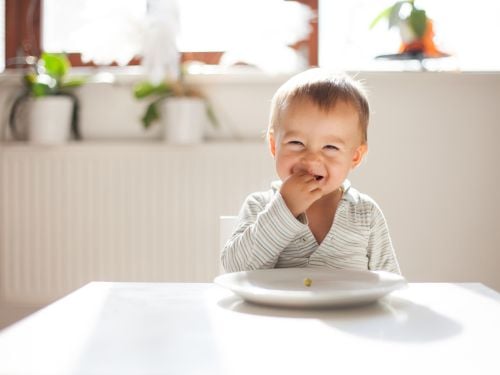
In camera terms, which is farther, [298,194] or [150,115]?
[150,115]

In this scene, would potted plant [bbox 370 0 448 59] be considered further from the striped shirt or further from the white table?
the white table

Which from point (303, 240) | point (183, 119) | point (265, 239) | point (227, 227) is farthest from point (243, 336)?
point (183, 119)

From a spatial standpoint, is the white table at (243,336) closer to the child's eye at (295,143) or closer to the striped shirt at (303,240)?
the striped shirt at (303,240)

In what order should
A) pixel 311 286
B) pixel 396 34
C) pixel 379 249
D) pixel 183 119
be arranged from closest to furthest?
pixel 311 286 → pixel 379 249 → pixel 183 119 → pixel 396 34

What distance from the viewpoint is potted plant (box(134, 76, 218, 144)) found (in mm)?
2359

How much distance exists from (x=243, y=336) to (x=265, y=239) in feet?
1.45

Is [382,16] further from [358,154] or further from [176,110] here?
[358,154]

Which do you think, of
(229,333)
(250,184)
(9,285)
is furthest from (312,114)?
(9,285)

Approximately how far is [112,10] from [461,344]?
210cm

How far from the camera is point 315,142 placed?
46.3 inches

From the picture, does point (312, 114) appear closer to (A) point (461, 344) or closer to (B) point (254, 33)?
(A) point (461, 344)

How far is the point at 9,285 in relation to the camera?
2514mm

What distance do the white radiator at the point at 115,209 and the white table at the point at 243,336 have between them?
5.05ft

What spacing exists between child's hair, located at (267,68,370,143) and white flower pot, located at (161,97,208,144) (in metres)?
1.11
